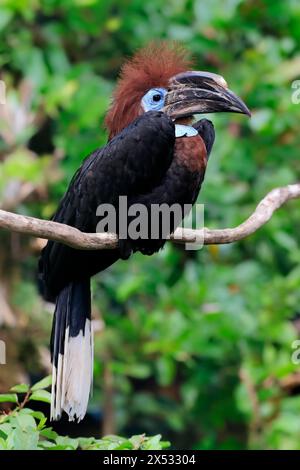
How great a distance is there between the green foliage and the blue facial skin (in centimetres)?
117

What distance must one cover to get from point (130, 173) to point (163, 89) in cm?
39

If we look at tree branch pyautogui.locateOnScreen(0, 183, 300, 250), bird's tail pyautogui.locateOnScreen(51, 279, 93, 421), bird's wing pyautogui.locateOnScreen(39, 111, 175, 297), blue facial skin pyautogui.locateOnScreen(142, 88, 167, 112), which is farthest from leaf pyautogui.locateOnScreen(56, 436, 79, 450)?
blue facial skin pyautogui.locateOnScreen(142, 88, 167, 112)

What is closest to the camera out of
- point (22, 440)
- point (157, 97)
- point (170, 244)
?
point (22, 440)

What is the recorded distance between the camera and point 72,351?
3.56 meters

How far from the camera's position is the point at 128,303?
5.35 metres

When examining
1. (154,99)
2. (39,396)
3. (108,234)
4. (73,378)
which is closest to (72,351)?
(73,378)

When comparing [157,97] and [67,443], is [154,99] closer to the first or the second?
[157,97]

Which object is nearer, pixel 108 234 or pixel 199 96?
pixel 108 234

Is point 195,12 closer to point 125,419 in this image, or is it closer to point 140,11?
point 140,11

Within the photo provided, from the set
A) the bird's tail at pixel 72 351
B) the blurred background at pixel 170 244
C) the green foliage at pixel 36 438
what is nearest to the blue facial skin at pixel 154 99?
the bird's tail at pixel 72 351

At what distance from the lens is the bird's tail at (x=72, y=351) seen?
Result: 348 centimetres

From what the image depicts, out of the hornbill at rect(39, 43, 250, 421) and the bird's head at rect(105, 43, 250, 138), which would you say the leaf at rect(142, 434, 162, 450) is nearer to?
the hornbill at rect(39, 43, 250, 421)

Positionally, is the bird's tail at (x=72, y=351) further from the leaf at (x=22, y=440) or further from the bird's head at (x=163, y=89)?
the leaf at (x=22, y=440)
